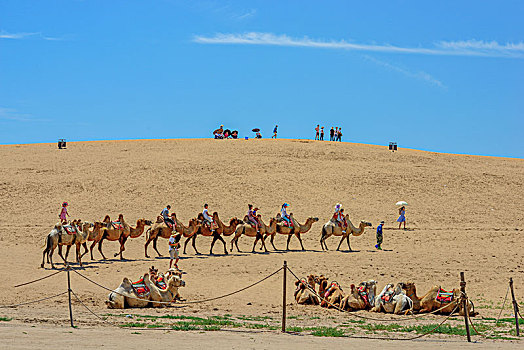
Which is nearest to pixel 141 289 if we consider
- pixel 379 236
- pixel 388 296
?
pixel 388 296

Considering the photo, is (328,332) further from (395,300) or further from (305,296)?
(305,296)

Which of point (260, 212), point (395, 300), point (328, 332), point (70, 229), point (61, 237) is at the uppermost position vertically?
point (260, 212)

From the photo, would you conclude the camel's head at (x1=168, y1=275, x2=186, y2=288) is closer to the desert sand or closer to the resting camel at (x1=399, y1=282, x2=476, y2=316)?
the desert sand

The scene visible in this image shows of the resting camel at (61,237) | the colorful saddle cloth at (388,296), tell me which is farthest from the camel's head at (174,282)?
the resting camel at (61,237)

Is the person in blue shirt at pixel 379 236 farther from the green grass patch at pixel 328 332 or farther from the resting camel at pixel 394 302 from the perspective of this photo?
the green grass patch at pixel 328 332

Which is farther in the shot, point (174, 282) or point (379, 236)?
point (379, 236)

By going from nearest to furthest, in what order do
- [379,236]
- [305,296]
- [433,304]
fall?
1. [433,304]
2. [305,296]
3. [379,236]

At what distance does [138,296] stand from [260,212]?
1990cm

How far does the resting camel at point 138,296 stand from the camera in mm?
14852

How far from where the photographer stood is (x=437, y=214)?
1406 inches

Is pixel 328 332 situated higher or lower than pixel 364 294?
lower

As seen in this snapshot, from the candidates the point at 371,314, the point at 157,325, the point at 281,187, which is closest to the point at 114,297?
the point at 157,325

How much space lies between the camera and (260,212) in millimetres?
34719

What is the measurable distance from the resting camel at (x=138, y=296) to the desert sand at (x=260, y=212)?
0.54 m
